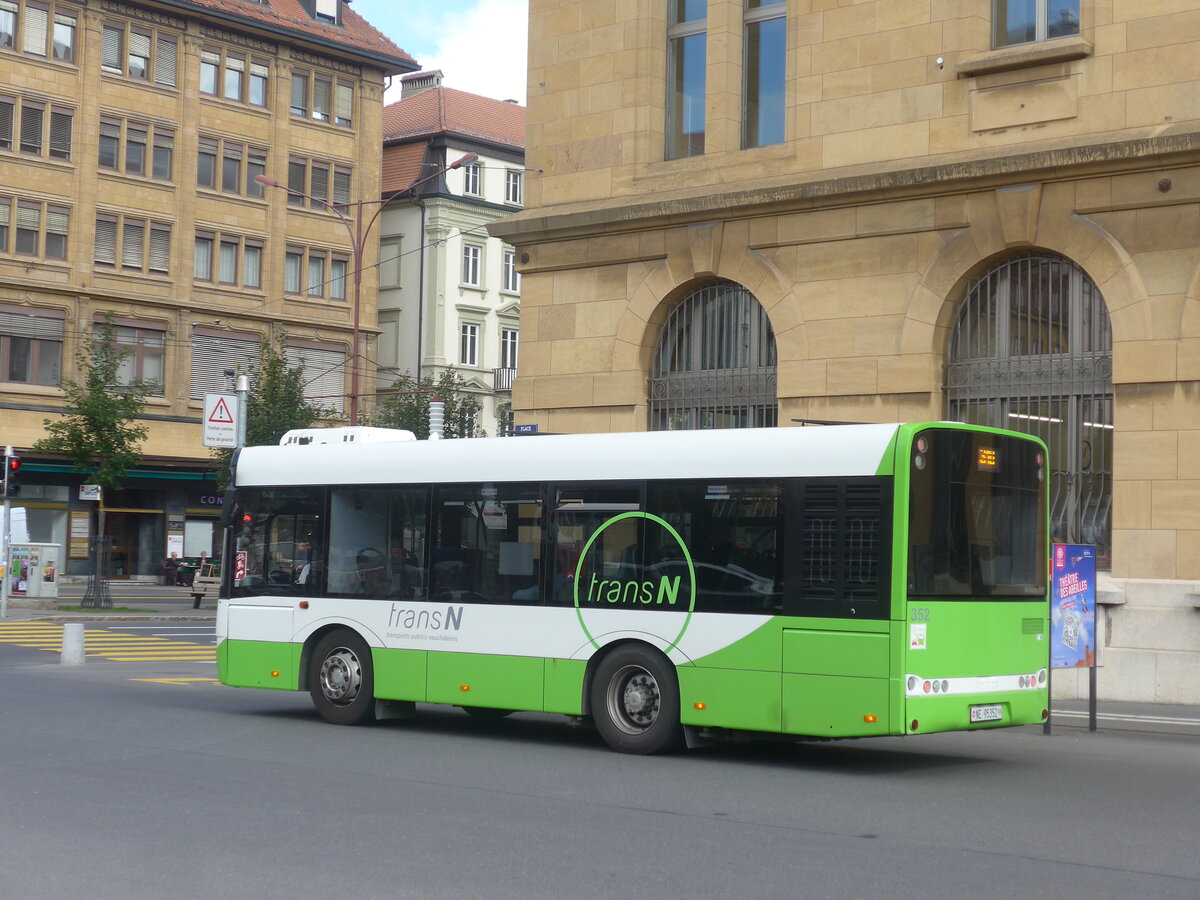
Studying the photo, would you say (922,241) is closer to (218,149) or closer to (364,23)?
(218,149)

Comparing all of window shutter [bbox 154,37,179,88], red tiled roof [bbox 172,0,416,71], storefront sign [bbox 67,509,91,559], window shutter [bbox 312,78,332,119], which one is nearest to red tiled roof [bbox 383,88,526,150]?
red tiled roof [bbox 172,0,416,71]

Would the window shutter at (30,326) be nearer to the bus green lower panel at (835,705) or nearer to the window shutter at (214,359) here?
the window shutter at (214,359)

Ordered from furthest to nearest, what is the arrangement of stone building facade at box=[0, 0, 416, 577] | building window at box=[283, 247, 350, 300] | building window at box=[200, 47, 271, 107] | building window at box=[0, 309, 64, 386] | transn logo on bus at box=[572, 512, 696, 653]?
building window at box=[283, 247, 350, 300] → building window at box=[200, 47, 271, 107] → stone building facade at box=[0, 0, 416, 577] → building window at box=[0, 309, 64, 386] → transn logo on bus at box=[572, 512, 696, 653]

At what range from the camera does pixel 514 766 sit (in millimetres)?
12195

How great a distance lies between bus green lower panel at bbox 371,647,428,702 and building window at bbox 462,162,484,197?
2122 inches

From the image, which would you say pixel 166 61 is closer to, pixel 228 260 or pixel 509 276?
pixel 228 260

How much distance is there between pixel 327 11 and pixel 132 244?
12.6m

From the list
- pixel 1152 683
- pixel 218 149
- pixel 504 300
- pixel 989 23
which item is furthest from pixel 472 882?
pixel 504 300

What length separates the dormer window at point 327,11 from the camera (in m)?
58.6

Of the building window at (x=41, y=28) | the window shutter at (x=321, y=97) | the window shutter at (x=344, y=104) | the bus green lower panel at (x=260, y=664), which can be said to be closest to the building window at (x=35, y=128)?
the building window at (x=41, y=28)

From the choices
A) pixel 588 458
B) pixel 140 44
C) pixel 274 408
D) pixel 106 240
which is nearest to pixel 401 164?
pixel 140 44

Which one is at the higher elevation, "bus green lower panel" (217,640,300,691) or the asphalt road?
"bus green lower panel" (217,640,300,691)

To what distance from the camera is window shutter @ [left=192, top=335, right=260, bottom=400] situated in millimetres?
53188

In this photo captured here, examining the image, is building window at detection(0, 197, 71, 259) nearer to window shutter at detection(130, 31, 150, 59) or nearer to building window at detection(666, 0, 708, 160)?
window shutter at detection(130, 31, 150, 59)
